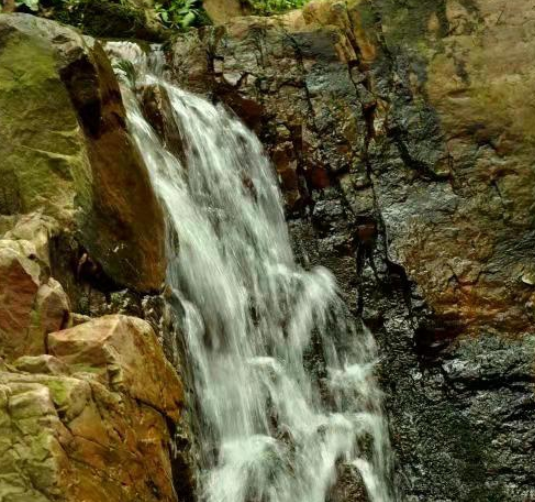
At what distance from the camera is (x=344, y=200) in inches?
319

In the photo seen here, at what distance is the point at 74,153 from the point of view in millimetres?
4336

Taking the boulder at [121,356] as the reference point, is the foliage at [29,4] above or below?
above

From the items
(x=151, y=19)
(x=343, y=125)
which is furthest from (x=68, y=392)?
(x=151, y=19)

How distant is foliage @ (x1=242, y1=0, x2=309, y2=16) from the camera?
1177 cm

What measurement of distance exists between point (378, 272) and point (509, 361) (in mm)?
1686

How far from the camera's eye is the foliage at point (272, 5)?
11773 mm

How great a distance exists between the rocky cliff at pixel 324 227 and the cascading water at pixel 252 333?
30 centimetres

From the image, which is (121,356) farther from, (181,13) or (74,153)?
(181,13)

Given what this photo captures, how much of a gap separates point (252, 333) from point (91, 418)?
12.0ft

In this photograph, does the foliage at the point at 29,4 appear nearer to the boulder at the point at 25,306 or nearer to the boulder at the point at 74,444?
the boulder at the point at 25,306

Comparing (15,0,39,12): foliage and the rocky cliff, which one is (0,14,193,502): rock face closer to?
the rocky cliff

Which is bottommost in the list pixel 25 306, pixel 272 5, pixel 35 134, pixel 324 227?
pixel 324 227

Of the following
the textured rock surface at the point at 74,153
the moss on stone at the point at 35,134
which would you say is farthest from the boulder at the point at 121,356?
the moss on stone at the point at 35,134

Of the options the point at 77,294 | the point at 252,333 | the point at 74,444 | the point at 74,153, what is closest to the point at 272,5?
the point at 252,333
